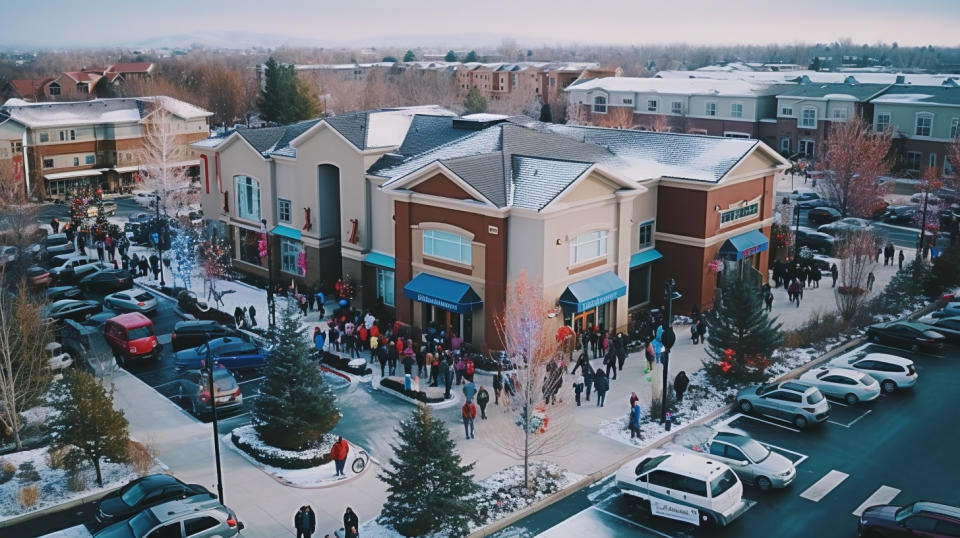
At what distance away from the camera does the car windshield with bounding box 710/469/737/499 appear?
2044 cm

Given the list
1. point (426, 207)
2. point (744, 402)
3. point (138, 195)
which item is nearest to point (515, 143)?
point (426, 207)

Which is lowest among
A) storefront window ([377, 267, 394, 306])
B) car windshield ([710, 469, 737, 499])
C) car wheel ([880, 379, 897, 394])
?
car wheel ([880, 379, 897, 394])

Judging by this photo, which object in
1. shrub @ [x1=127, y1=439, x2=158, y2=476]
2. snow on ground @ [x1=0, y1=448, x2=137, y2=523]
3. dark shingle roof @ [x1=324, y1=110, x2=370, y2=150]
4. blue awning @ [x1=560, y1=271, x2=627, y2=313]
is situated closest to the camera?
snow on ground @ [x1=0, y1=448, x2=137, y2=523]

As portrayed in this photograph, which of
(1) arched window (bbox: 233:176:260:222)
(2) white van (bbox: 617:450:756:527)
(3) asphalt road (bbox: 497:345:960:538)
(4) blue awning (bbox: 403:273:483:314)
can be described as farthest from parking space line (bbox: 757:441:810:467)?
(1) arched window (bbox: 233:176:260:222)

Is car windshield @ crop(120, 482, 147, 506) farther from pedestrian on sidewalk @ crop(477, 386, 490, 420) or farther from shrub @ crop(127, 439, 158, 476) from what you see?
pedestrian on sidewalk @ crop(477, 386, 490, 420)

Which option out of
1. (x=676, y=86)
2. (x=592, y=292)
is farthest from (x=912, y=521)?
(x=676, y=86)

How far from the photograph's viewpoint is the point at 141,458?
2358 centimetres

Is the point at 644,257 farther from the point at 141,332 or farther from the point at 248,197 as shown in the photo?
the point at 248,197

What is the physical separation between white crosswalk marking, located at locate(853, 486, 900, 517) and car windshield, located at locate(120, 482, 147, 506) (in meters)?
17.9

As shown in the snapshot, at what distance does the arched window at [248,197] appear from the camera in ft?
147

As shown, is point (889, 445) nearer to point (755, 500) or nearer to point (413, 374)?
point (755, 500)

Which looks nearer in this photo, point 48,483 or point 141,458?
point 48,483

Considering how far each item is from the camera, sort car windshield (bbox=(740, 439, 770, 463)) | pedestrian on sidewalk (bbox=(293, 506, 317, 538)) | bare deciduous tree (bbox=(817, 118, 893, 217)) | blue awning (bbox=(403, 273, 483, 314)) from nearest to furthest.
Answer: pedestrian on sidewalk (bbox=(293, 506, 317, 538))
car windshield (bbox=(740, 439, 770, 463))
blue awning (bbox=(403, 273, 483, 314))
bare deciduous tree (bbox=(817, 118, 893, 217))

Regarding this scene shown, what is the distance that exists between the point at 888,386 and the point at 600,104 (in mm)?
70230
